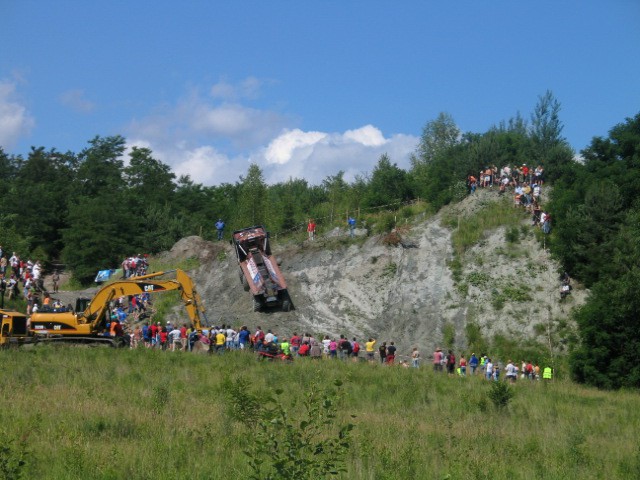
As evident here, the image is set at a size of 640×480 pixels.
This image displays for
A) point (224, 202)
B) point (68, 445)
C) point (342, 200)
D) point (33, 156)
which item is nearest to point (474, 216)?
point (342, 200)

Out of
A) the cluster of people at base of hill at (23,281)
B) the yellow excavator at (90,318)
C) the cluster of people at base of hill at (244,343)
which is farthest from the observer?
the cluster of people at base of hill at (23,281)

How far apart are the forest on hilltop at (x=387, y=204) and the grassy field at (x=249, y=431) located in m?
3.74

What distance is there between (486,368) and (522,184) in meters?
20.5

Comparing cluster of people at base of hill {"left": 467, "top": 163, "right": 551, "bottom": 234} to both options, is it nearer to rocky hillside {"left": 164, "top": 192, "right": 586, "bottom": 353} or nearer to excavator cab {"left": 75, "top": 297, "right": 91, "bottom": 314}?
rocky hillside {"left": 164, "top": 192, "right": 586, "bottom": 353}

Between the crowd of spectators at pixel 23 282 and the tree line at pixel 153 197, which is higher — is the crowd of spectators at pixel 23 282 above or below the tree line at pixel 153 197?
below

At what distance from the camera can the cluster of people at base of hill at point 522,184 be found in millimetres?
47428

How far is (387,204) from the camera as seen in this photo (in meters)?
60.7

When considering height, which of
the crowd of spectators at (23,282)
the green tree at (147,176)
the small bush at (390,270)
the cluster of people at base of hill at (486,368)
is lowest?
the cluster of people at base of hill at (486,368)

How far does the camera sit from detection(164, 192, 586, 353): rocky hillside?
41.9 meters

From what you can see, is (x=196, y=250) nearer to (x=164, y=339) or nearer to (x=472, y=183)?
(x=472, y=183)

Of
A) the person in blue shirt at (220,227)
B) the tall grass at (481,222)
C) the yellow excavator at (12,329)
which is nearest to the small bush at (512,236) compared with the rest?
the tall grass at (481,222)

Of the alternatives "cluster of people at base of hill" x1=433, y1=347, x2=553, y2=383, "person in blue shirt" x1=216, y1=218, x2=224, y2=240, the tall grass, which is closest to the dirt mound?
"person in blue shirt" x1=216, y1=218, x2=224, y2=240

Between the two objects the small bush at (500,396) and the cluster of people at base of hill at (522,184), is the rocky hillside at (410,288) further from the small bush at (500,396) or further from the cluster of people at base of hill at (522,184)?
the small bush at (500,396)

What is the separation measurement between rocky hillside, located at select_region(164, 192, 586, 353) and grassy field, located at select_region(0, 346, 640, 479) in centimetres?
1029
